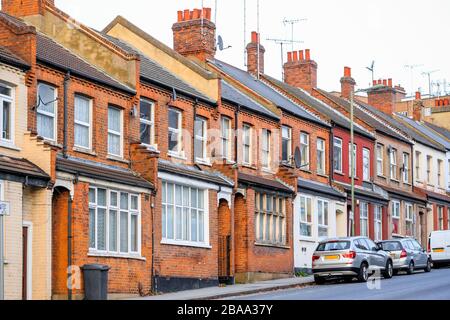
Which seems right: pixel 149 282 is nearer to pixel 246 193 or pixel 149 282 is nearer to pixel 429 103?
pixel 246 193

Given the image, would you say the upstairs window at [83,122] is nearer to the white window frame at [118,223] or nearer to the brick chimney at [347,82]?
the white window frame at [118,223]

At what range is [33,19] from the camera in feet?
109

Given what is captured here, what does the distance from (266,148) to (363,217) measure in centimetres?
1029

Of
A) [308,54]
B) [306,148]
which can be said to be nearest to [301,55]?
[308,54]

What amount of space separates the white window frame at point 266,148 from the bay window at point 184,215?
6005mm

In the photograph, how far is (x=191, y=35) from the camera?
140 feet

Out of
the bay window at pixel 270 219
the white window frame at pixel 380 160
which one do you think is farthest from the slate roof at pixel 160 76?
the white window frame at pixel 380 160

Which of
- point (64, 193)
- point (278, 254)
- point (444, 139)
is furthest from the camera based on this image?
point (444, 139)

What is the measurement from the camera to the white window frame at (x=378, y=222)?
4991 cm

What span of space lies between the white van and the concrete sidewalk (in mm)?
10751

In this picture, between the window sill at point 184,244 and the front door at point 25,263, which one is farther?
the window sill at point 184,244

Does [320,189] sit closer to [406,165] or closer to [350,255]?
[350,255]
